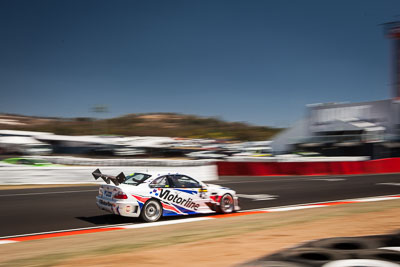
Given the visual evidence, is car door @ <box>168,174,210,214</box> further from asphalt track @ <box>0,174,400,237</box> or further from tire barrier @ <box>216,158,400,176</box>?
tire barrier @ <box>216,158,400,176</box>

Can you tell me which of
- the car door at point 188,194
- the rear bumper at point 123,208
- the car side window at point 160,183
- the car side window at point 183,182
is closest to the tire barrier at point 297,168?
the car door at point 188,194

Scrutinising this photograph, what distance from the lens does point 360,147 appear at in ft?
120

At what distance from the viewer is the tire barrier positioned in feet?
86.0

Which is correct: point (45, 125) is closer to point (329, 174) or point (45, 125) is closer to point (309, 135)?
point (309, 135)

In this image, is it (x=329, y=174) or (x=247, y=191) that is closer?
(x=247, y=191)

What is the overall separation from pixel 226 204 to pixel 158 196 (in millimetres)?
2123

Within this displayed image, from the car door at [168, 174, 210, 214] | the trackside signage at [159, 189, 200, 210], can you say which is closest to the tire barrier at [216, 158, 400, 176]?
the car door at [168, 174, 210, 214]

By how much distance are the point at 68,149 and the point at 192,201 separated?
140 feet

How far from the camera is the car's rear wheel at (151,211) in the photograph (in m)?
9.87

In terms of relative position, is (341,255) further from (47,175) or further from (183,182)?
(47,175)

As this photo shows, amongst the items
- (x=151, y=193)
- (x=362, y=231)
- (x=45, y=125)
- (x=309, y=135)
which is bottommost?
(x=362, y=231)

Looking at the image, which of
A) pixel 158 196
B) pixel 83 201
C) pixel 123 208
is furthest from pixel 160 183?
pixel 83 201

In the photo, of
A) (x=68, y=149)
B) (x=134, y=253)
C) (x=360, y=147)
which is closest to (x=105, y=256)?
(x=134, y=253)

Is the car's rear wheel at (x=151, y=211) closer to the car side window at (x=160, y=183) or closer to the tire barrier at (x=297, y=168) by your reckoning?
the car side window at (x=160, y=183)
